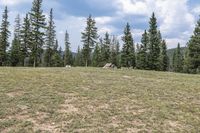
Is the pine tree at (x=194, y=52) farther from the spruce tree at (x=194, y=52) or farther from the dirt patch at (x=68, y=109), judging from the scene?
the dirt patch at (x=68, y=109)

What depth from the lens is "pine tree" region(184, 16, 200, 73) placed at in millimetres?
55438

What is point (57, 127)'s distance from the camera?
516 inches

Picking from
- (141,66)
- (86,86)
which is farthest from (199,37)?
(86,86)

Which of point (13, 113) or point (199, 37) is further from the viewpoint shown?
point (199, 37)

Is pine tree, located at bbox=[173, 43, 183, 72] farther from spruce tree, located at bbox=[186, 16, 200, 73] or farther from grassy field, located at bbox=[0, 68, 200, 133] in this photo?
grassy field, located at bbox=[0, 68, 200, 133]

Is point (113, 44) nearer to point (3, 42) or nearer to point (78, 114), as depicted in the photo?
point (3, 42)

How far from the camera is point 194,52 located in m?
56.3

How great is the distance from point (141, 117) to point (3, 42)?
55791 mm

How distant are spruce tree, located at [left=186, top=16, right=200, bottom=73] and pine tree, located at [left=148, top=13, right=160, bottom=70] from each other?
1199 cm

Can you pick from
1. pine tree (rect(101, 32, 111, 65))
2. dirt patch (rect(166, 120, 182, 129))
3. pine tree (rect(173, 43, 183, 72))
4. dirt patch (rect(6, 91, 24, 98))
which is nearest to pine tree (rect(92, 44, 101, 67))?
pine tree (rect(101, 32, 111, 65))

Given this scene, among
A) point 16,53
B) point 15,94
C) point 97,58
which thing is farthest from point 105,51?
point 15,94

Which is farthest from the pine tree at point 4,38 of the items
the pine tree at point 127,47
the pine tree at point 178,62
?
the pine tree at point 178,62

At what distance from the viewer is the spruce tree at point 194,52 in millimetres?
55438

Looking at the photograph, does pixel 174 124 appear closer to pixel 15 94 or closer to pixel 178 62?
pixel 15 94
